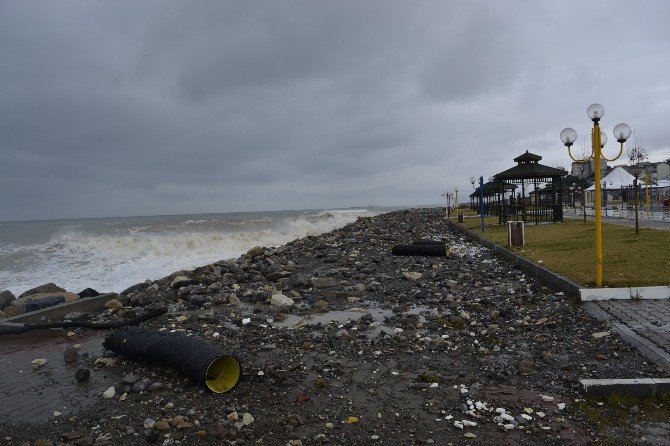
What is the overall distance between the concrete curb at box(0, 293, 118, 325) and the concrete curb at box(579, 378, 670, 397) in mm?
9217

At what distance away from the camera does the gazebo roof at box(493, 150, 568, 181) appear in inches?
791

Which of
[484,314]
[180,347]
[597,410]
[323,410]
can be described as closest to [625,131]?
[484,314]

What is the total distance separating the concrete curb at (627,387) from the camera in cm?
400

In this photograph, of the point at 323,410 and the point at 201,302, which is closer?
the point at 323,410

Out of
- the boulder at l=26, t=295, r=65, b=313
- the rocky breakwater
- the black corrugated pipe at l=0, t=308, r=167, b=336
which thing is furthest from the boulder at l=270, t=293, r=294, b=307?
the boulder at l=26, t=295, r=65, b=313

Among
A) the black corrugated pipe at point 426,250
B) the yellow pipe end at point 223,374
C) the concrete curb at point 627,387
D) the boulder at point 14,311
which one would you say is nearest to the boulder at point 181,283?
the boulder at point 14,311

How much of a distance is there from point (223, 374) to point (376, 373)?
1699 millimetres

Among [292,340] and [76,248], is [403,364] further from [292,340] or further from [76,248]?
[76,248]

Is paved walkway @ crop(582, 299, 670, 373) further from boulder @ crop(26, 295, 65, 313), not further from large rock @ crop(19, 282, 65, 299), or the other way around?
large rock @ crop(19, 282, 65, 299)

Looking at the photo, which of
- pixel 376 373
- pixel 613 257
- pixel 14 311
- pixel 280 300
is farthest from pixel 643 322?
pixel 14 311

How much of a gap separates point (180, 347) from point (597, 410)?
14.0 feet

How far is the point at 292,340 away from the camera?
6.36 metres

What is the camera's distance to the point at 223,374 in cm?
490

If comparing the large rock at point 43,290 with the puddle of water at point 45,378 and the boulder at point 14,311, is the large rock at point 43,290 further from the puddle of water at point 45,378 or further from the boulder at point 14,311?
the puddle of water at point 45,378
